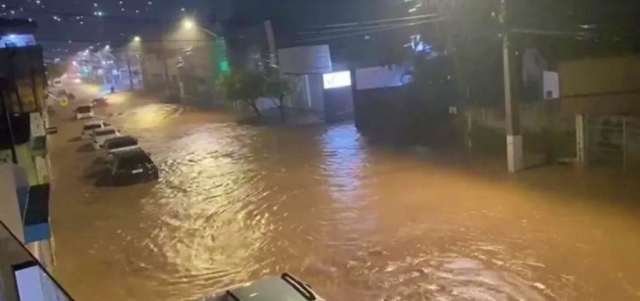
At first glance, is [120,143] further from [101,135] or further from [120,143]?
[101,135]

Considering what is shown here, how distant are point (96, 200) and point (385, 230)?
11195 mm

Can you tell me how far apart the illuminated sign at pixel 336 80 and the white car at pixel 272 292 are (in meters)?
29.6

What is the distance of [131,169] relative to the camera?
937 inches

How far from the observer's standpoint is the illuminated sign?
126ft

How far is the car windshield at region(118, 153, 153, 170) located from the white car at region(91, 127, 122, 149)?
8497mm

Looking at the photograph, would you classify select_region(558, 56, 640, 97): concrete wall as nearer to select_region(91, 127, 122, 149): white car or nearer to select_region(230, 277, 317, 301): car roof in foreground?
select_region(230, 277, 317, 301): car roof in foreground

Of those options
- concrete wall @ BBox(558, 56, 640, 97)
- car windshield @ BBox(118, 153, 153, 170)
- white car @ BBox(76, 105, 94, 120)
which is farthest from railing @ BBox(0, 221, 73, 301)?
white car @ BBox(76, 105, 94, 120)

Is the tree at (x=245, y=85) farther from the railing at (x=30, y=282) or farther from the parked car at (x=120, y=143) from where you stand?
the railing at (x=30, y=282)

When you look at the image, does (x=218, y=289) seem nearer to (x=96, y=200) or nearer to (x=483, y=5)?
(x=96, y=200)

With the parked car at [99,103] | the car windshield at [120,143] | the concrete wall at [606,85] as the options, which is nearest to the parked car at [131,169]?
the car windshield at [120,143]

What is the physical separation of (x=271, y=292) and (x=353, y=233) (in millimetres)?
6695

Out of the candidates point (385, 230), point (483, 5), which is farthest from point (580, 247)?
point (483, 5)

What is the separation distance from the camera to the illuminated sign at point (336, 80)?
38.6m

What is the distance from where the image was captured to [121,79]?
8606 centimetres
